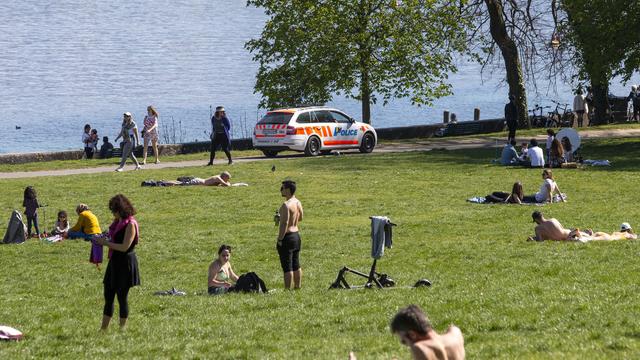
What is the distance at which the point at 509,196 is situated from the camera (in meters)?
26.2

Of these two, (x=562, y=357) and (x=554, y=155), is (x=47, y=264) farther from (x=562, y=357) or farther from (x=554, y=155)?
(x=554, y=155)

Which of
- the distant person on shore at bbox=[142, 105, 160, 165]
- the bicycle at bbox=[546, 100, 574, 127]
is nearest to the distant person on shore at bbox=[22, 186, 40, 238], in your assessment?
the distant person on shore at bbox=[142, 105, 160, 165]

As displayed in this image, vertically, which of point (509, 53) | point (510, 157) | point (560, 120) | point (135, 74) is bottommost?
point (510, 157)

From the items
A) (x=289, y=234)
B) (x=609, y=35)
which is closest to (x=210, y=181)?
(x=289, y=234)

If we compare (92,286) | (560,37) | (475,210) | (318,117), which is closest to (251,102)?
(560,37)

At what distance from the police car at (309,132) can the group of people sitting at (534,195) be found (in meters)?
12.2

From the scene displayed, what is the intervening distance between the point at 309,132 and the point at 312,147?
547mm

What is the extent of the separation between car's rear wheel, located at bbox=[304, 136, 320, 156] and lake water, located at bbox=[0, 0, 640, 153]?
81.3ft

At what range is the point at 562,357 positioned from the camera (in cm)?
1072

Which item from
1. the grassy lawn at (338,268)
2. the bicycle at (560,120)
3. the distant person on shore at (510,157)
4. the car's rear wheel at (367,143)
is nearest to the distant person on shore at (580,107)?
the bicycle at (560,120)

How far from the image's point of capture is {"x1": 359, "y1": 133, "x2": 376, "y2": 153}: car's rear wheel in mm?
40281

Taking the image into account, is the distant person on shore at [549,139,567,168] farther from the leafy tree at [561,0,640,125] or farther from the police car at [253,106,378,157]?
the police car at [253,106,378,157]

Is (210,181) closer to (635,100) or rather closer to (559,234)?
(559,234)

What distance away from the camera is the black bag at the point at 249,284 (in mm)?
16109
